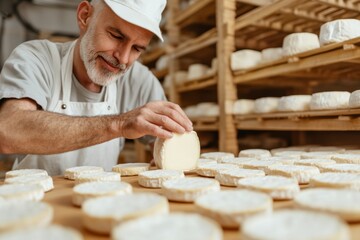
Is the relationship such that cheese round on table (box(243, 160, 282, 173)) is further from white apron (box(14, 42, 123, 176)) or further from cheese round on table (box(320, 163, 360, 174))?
white apron (box(14, 42, 123, 176))

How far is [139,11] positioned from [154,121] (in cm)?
64

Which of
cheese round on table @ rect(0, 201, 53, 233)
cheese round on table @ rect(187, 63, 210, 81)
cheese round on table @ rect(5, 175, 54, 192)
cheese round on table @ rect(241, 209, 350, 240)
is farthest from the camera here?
cheese round on table @ rect(187, 63, 210, 81)

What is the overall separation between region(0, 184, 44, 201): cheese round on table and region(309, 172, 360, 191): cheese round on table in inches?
35.5

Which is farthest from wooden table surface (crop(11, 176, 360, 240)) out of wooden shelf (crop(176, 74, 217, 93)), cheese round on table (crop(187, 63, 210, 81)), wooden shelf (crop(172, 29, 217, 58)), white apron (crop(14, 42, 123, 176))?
cheese round on table (crop(187, 63, 210, 81))

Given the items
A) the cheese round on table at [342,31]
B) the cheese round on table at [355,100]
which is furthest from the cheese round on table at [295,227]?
the cheese round on table at [342,31]

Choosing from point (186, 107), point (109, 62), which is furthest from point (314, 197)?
point (186, 107)

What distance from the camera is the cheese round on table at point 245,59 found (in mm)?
2436

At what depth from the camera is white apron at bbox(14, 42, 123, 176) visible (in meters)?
1.85

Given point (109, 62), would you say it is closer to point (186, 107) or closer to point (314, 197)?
point (314, 197)

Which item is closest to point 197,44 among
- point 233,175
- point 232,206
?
point 233,175

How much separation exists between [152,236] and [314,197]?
0.46m

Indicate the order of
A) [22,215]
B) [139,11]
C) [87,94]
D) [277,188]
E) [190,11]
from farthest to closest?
1. [190,11]
2. [87,94]
3. [139,11]
4. [277,188]
5. [22,215]

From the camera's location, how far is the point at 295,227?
618 millimetres

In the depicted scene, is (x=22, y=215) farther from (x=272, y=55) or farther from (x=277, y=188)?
(x=272, y=55)
